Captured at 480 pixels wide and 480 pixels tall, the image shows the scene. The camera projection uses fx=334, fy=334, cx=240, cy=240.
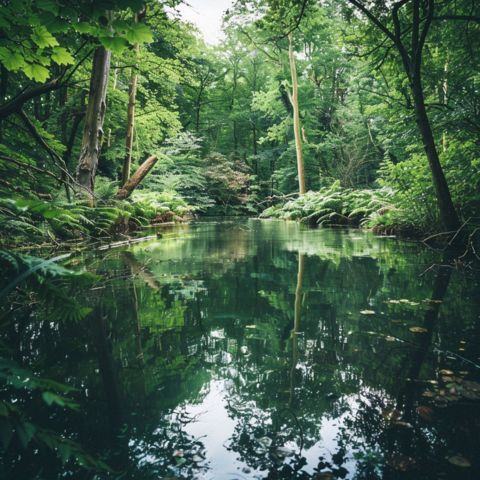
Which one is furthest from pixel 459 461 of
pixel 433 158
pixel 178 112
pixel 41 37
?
pixel 178 112

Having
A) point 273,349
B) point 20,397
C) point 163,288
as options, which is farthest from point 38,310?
point 273,349

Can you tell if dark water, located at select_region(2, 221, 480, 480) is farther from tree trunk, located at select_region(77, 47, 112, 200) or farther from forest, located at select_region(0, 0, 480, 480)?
tree trunk, located at select_region(77, 47, 112, 200)

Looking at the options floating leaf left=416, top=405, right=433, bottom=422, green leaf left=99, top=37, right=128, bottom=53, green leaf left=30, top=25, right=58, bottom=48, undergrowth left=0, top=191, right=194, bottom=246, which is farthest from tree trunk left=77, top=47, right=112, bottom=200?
floating leaf left=416, top=405, right=433, bottom=422

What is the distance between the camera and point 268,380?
1.44 meters

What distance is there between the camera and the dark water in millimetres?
981

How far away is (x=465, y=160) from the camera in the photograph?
4918 mm

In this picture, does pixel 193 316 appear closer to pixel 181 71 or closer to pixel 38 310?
pixel 38 310

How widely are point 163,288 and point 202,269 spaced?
93cm

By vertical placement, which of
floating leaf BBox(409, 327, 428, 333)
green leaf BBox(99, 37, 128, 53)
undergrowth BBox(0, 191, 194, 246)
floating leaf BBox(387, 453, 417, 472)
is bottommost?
floating leaf BBox(387, 453, 417, 472)

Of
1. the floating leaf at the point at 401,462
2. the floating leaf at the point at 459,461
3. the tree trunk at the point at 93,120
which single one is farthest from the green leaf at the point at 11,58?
the tree trunk at the point at 93,120

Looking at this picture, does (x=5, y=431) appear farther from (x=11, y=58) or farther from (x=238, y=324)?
(x=11, y=58)

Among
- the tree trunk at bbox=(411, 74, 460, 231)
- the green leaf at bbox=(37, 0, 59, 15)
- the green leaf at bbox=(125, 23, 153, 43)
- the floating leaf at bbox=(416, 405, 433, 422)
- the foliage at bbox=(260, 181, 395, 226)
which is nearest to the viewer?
the floating leaf at bbox=(416, 405, 433, 422)

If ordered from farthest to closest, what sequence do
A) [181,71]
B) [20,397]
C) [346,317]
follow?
[181,71] < [346,317] < [20,397]

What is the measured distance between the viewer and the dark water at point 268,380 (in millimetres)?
981
